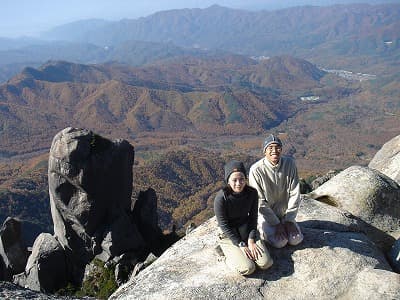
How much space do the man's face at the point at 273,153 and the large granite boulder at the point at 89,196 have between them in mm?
19004

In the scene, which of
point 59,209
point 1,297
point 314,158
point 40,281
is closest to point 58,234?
point 59,209

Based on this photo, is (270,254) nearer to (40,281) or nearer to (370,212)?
(370,212)

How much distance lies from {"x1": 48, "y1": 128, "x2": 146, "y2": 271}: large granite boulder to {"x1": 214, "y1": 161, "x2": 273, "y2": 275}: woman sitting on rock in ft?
60.6

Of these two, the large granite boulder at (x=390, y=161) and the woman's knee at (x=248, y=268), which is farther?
the large granite boulder at (x=390, y=161)

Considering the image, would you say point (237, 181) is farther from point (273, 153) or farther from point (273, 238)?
point (273, 238)

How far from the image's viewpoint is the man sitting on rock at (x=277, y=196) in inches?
442

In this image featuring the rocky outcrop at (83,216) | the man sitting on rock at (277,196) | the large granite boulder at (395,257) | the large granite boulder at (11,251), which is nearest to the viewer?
the man sitting on rock at (277,196)

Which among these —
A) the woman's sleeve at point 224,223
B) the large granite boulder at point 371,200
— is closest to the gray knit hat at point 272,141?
the woman's sleeve at point 224,223

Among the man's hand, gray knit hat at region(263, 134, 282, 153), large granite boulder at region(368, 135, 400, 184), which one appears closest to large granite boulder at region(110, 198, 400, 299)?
the man's hand

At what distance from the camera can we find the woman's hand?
10.5 metres

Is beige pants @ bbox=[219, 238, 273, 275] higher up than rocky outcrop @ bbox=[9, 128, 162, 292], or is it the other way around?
beige pants @ bbox=[219, 238, 273, 275]

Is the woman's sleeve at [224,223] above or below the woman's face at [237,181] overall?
below

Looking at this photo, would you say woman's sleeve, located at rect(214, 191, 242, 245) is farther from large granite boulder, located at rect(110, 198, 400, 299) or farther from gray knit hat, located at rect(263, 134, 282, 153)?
gray knit hat, located at rect(263, 134, 282, 153)

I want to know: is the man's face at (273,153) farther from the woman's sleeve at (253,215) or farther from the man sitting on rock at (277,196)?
the woman's sleeve at (253,215)
